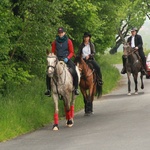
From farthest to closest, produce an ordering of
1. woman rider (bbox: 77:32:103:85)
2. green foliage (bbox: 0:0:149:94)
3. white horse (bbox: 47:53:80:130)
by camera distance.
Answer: woman rider (bbox: 77:32:103:85)
green foliage (bbox: 0:0:149:94)
white horse (bbox: 47:53:80:130)

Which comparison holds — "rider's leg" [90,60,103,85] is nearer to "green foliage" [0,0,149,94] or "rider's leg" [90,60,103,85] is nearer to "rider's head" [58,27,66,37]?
"green foliage" [0,0,149,94]

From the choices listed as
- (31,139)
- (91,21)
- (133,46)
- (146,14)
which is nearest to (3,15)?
(31,139)

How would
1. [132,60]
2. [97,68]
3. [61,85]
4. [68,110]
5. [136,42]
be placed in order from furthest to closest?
[132,60]
[136,42]
[97,68]
[68,110]
[61,85]

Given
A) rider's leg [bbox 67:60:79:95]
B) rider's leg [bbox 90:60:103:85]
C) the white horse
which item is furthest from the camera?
rider's leg [bbox 90:60:103:85]

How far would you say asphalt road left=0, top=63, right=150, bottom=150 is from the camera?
1133 centimetres

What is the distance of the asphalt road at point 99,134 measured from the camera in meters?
11.3

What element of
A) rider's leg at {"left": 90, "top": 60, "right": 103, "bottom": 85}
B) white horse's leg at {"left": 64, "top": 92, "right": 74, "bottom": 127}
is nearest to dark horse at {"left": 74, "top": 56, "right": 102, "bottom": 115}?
rider's leg at {"left": 90, "top": 60, "right": 103, "bottom": 85}

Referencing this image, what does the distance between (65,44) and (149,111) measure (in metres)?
3.55

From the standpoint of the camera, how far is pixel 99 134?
1312 cm

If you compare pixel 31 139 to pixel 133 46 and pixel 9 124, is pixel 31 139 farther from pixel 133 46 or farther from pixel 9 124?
pixel 133 46

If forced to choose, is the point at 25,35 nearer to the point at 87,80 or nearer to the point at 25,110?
the point at 87,80

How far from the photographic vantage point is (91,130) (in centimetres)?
1425

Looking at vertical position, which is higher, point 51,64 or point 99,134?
point 51,64

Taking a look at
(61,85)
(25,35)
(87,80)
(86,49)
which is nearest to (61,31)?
(61,85)
